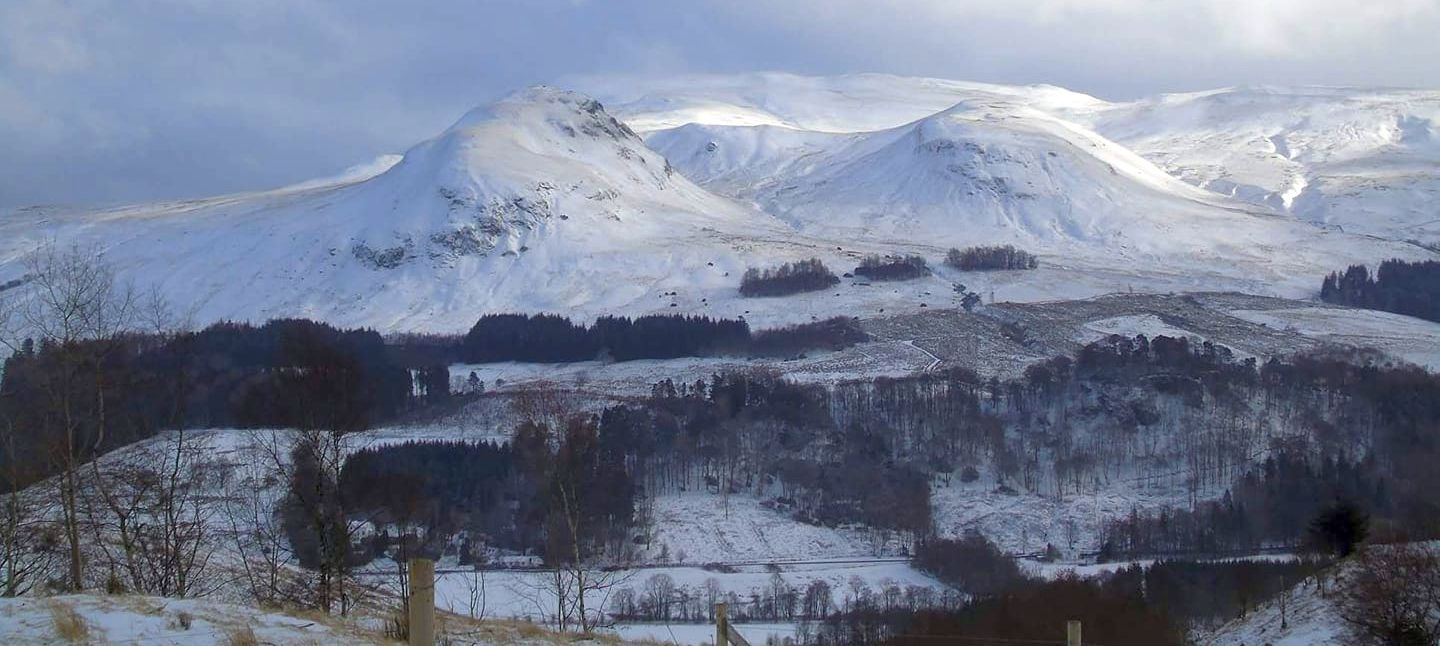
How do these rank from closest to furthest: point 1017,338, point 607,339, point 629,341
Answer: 1. point 1017,338
2. point 629,341
3. point 607,339

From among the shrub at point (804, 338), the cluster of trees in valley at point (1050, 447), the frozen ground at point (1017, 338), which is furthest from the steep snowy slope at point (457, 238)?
the cluster of trees in valley at point (1050, 447)

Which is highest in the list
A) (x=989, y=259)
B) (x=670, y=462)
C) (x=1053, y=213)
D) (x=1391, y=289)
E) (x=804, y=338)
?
(x=1053, y=213)

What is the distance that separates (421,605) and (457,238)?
13998cm

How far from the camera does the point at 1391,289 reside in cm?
13188

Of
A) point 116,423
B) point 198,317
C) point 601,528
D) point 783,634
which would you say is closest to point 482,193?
point 198,317

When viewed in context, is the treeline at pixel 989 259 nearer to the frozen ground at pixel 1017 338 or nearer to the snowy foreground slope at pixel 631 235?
the snowy foreground slope at pixel 631 235

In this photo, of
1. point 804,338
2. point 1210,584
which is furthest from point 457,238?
point 1210,584

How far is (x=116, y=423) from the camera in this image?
27938mm

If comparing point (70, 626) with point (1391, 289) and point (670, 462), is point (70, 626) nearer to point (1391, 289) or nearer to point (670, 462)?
point (670, 462)

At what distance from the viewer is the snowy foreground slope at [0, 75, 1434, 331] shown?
134 metres

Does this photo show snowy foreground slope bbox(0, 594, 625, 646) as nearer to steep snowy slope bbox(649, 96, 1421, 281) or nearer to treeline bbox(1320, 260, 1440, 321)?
treeline bbox(1320, 260, 1440, 321)

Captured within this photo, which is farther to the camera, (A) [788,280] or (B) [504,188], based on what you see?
(B) [504,188]

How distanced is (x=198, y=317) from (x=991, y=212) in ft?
296

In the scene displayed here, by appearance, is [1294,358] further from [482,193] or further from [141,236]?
[141,236]
